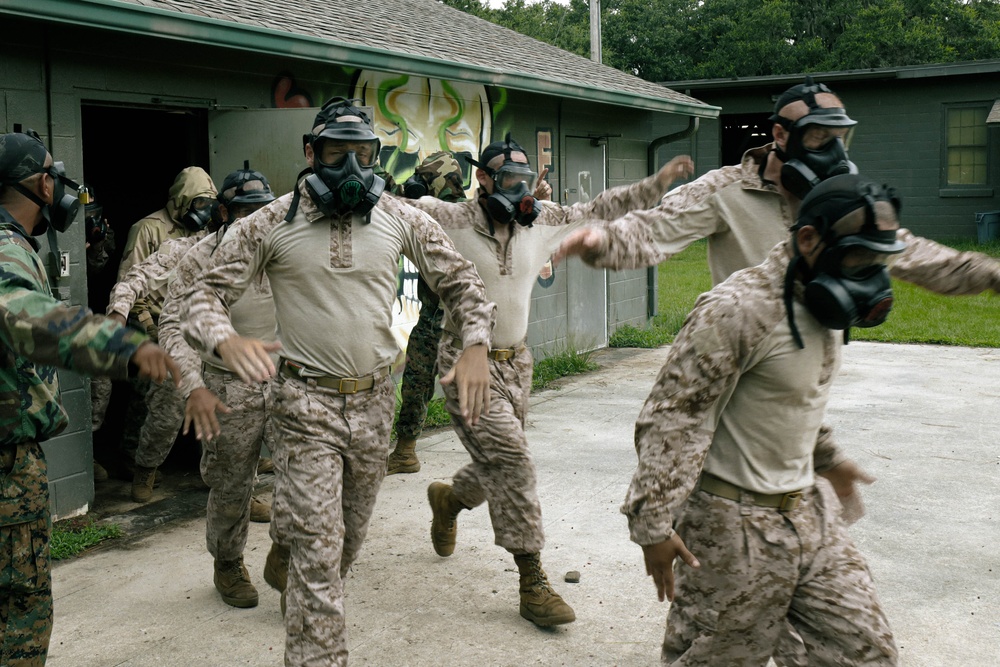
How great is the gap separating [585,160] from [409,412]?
234 inches

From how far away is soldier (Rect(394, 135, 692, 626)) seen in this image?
5.02 metres

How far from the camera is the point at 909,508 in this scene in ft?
21.8

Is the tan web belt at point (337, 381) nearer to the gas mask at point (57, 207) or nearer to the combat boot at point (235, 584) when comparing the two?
the gas mask at point (57, 207)

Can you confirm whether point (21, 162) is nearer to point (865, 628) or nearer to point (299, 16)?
point (865, 628)

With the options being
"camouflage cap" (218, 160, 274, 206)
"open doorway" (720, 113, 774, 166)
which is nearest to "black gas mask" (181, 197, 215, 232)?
"camouflage cap" (218, 160, 274, 206)

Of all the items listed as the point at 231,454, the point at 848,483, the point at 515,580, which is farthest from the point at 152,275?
Answer: the point at 848,483

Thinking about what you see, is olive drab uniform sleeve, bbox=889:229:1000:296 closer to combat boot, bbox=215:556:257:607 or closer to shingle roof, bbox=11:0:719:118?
combat boot, bbox=215:556:257:607

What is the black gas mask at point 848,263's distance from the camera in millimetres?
2871

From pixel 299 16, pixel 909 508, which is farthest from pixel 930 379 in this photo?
pixel 299 16

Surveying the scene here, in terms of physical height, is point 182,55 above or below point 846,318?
above

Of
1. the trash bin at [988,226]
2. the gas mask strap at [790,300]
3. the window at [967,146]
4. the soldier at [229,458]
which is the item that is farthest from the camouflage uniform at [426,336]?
the window at [967,146]

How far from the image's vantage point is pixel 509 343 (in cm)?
547

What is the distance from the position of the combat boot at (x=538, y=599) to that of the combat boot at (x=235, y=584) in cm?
133

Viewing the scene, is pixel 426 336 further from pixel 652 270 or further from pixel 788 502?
pixel 652 270
